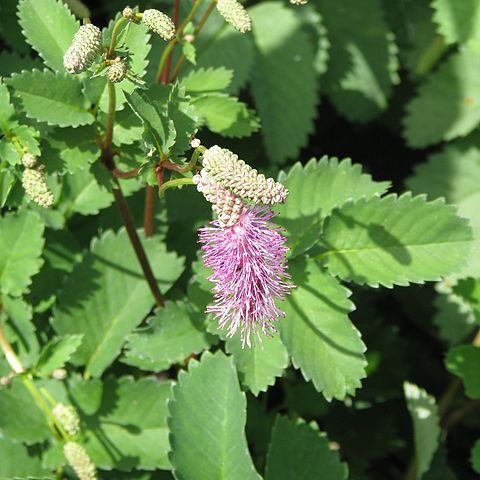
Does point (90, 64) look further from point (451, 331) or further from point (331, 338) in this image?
point (451, 331)

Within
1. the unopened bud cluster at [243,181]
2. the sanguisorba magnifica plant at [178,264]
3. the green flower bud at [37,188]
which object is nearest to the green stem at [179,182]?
the sanguisorba magnifica plant at [178,264]

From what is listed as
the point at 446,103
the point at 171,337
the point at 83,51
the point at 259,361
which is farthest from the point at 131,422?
the point at 446,103

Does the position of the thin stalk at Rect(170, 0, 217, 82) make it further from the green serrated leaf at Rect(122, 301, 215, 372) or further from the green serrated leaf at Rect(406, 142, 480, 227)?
the green serrated leaf at Rect(406, 142, 480, 227)

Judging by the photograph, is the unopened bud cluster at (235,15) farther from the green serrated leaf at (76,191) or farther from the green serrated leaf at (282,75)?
the green serrated leaf at (282,75)

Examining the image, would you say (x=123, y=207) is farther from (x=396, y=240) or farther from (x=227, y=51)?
(x=227, y=51)

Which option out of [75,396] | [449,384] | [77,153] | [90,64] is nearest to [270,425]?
[75,396]

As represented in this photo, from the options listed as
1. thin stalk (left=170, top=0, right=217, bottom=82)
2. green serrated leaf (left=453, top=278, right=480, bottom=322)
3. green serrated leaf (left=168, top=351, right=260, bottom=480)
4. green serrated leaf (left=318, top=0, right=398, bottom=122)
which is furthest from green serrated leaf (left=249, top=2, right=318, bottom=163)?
green serrated leaf (left=168, top=351, right=260, bottom=480)
